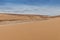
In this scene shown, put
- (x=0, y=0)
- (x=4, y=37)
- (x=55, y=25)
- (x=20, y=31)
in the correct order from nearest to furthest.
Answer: (x=4, y=37) → (x=20, y=31) → (x=55, y=25) → (x=0, y=0)

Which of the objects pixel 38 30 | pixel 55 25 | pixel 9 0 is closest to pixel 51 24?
pixel 55 25

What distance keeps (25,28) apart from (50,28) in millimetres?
271

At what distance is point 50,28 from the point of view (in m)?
1.30

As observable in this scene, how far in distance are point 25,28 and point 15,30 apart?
0.38ft

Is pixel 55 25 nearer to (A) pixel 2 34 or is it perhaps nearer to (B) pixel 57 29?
(B) pixel 57 29

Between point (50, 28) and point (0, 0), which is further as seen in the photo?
point (0, 0)

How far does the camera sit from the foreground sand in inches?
44.6

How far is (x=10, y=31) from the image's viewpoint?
1187mm

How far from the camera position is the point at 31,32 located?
1206mm

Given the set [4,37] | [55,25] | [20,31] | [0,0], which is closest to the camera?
[4,37]

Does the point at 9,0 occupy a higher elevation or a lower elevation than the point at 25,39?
higher

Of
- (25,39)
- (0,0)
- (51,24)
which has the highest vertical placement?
(0,0)

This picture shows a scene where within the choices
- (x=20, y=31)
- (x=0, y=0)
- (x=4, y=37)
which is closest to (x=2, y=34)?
(x=4, y=37)

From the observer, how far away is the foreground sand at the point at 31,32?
1.13m
